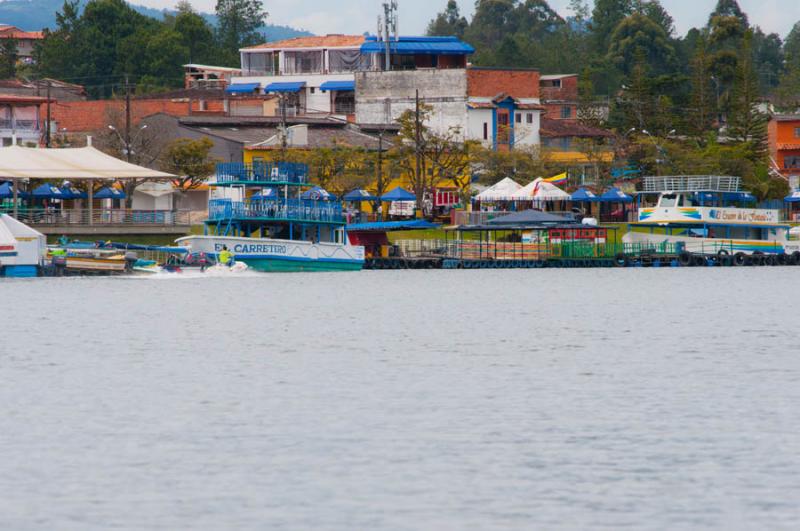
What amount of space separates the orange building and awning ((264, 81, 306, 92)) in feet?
128

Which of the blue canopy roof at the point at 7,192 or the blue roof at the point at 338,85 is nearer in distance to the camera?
the blue canopy roof at the point at 7,192

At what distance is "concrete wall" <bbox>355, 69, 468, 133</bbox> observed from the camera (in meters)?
113

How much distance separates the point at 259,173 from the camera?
66375mm

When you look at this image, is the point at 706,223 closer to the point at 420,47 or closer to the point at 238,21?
the point at 420,47

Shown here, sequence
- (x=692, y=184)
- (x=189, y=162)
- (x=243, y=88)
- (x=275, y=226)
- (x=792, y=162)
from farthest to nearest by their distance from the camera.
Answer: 1. (x=243, y=88)
2. (x=792, y=162)
3. (x=189, y=162)
4. (x=692, y=184)
5. (x=275, y=226)

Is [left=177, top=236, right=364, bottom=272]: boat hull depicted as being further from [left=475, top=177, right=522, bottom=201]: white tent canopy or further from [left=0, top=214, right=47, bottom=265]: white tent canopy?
[left=475, top=177, right=522, bottom=201]: white tent canopy

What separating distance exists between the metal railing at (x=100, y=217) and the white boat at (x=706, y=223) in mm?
23779

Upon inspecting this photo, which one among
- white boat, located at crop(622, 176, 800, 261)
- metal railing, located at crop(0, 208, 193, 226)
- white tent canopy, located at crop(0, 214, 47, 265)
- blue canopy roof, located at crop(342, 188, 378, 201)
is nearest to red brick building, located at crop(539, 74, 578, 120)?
blue canopy roof, located at crop(342, 188, 378, 201)

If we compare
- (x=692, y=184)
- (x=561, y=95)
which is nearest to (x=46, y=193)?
(x=692, y=184)

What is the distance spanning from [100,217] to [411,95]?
153ft

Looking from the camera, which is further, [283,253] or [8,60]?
[8,60]

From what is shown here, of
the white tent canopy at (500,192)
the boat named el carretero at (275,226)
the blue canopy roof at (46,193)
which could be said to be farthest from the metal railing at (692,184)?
the blue canopy roof at (46,193)

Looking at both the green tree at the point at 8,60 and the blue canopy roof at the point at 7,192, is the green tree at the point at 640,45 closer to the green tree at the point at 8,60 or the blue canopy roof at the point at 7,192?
the green tree at the point at 8,60

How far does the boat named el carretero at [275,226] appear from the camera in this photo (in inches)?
2542
